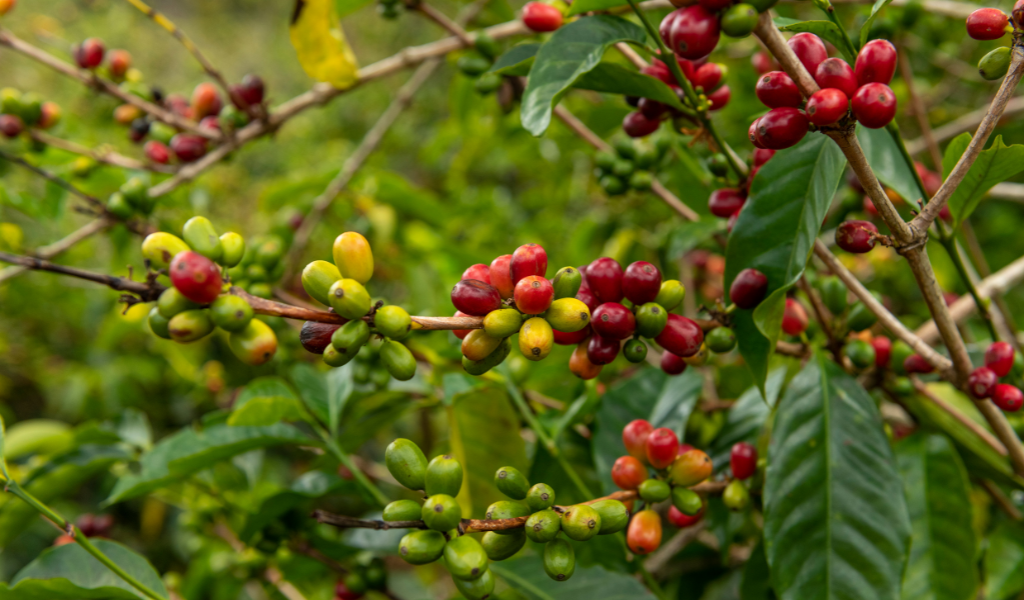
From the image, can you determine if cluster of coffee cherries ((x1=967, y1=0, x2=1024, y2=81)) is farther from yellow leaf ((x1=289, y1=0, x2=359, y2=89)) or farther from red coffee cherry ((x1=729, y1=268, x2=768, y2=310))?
yellow leaf ((x1=289, y1=0, x2=359, y2=89))

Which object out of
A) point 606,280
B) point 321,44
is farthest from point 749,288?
point 321,44

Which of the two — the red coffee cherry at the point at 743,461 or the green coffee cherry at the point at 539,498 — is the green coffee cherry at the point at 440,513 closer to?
the green coffee cherry at the point at 539,498

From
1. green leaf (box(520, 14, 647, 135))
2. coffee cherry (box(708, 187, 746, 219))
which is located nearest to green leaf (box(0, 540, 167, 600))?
green leaf (box(520, 14, 647, 135))

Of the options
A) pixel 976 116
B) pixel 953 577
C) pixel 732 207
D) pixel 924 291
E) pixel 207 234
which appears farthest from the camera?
pixel 976 116

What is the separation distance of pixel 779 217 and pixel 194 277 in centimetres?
73

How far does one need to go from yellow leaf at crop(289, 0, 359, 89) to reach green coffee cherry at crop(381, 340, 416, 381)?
1044 mm

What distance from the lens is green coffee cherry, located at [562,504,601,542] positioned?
650 millimetres

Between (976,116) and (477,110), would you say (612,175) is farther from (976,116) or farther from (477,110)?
(976,116)

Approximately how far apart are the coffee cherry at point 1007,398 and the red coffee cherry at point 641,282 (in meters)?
0.57

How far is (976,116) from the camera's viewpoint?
1.88m

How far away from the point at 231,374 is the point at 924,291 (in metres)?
3.04

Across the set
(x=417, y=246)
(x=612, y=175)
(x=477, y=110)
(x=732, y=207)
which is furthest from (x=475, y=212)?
(x=732, y=207)

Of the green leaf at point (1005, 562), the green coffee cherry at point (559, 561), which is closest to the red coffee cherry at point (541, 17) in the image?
the green coffee cherry at point (559, 561)

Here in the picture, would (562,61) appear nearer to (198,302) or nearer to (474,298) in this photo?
(474,298)
